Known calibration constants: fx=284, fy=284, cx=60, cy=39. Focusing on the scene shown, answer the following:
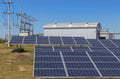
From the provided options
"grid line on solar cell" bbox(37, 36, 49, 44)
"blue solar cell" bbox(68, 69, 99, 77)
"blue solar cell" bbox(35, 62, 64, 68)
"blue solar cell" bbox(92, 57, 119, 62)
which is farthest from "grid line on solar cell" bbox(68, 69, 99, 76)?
"grid line on solar cell" bbox(37, 36, 49, 44)

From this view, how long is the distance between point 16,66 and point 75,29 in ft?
132

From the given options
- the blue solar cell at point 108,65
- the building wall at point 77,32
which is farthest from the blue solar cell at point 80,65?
the building wall at point 77,32

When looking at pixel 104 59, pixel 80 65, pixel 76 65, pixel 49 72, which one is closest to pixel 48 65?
pixel 49 72

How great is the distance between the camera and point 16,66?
121 feet

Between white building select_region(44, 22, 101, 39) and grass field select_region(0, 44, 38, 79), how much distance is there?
3103 centimetres

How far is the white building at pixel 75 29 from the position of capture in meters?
73.7

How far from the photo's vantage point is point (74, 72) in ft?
63.8

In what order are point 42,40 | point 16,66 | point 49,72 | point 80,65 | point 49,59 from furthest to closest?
point 42,40 < point 16,66 < point 49,59 < point 80,65 < point 49,72

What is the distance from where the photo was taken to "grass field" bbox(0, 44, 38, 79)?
1222 inches

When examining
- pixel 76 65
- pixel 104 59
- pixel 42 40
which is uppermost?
pixel 104 59

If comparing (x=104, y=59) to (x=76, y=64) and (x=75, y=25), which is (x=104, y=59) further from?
(x=75, y=25)

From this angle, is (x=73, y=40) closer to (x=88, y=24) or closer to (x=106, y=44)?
(x=106, y=44)

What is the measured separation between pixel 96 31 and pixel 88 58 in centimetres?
5213

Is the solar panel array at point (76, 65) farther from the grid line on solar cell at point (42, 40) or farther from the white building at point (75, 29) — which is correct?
the white building at point (75, 29)
